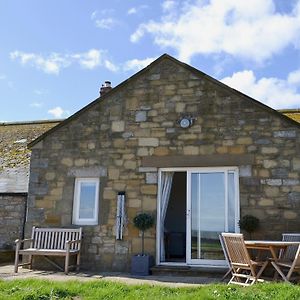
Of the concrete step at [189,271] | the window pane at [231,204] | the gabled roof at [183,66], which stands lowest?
the concrete step at [189,271]

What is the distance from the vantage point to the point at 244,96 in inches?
373

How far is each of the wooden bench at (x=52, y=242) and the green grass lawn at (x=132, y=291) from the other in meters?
2.35

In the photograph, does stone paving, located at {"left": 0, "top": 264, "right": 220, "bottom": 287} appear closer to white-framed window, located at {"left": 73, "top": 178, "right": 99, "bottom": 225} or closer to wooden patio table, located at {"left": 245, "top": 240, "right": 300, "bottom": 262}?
wooden patio table, located at {"left": 245, "top": 240, "right": 300, "bottom": 262}

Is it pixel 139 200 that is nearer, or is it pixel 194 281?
pixel 194 281

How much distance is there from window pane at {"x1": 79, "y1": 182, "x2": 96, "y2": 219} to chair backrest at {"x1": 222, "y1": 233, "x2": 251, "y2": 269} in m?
3.54

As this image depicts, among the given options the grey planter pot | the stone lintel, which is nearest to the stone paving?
the grey planter pot

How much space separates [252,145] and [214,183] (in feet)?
3.92

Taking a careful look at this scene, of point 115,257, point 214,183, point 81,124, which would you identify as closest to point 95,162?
point 81,124

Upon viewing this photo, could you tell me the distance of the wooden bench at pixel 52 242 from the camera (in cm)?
936

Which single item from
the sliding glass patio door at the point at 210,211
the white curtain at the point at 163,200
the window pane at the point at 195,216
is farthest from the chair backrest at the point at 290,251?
the white curtain at the point at 163,200

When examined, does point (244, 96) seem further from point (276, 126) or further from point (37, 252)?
point (37, 252)

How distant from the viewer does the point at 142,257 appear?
897 cm

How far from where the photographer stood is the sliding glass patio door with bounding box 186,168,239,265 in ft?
29.9

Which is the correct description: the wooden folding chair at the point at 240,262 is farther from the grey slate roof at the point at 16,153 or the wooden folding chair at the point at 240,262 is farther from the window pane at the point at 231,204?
the grey slate roof at the point at 16,153
